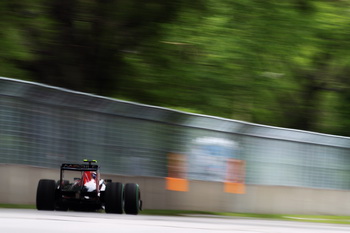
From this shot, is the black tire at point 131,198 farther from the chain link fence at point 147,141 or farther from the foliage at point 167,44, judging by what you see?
the foliage at point 167,44

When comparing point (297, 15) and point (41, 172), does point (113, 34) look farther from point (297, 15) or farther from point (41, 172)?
point (41, 172)

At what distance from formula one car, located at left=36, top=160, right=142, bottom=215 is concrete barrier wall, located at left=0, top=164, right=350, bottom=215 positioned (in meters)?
1.13

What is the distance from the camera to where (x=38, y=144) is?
14.7 metres

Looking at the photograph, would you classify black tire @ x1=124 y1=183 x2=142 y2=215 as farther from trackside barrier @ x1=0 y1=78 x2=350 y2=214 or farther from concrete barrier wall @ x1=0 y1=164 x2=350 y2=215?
trackside barrier @ x1=0 y1=78 x2=350 y2=214

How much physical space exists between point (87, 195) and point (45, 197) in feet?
2.50

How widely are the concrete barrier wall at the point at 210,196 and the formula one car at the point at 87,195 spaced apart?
1134 mm

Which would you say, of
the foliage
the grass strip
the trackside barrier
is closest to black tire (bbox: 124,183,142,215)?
the grass strip

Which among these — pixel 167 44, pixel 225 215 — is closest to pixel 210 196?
pixel 225 215

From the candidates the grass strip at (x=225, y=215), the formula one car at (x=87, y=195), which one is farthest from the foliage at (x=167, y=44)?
the formula one car at (x=87, y=195)

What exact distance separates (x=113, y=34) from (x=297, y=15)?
5.29m

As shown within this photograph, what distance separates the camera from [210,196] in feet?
59.6

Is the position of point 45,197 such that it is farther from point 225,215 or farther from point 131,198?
point 225,215

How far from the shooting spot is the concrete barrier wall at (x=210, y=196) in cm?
1394

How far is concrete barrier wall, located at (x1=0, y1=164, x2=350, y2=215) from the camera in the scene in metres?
13.9
